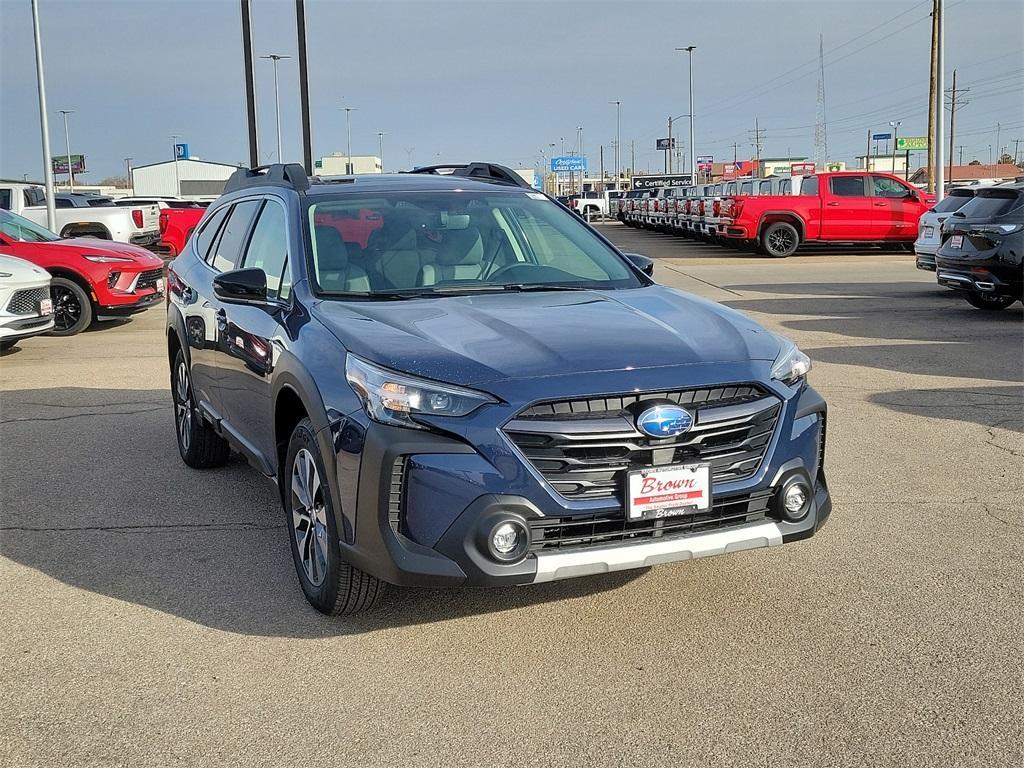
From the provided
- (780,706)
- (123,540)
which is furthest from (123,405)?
(780,706)

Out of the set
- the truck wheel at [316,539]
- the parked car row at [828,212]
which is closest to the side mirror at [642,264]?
the truck wheel at [316,539]

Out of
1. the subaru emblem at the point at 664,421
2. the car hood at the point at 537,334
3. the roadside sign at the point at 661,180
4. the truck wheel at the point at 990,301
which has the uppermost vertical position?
the roadside sign at the point at 661,180

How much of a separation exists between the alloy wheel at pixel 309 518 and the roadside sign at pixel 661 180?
7122cm

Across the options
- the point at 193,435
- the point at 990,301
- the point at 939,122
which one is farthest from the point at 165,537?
the point at 939,122

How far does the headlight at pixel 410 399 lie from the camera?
3695 mm

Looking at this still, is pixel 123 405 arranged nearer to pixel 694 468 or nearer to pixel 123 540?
pixel 123 540

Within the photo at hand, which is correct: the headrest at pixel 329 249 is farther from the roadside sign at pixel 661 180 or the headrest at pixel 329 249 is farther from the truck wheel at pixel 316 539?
the roadside sign at pixel 661 180

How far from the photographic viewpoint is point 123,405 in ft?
29.5

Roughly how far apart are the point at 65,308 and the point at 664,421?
12000 mm

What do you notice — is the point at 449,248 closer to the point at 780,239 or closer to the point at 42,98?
the point at 780,239

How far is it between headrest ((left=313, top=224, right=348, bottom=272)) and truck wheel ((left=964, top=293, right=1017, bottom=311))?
38.0ft

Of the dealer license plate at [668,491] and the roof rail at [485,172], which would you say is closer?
the dealer license plate at [668,491]

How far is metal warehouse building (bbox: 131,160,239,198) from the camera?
328 ft

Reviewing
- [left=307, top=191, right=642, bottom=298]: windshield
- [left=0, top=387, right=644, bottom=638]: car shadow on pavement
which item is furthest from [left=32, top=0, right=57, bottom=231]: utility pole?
[left=307, top=191, right=642, bottom=298]: windshield
